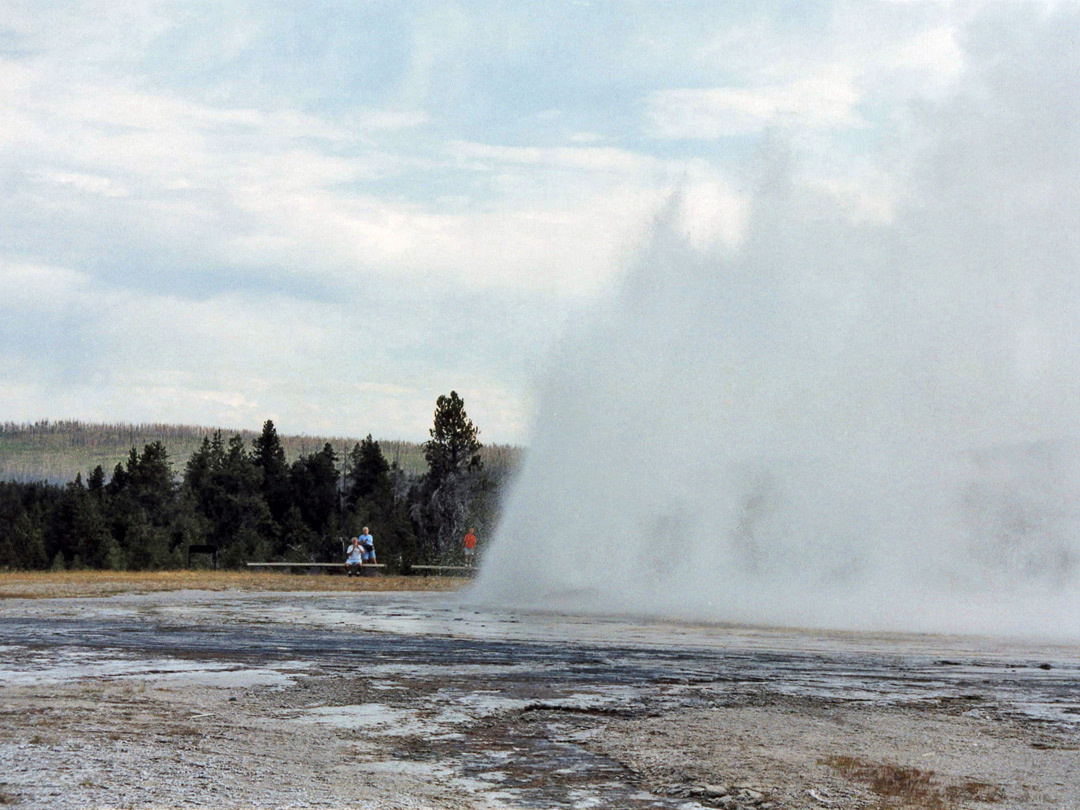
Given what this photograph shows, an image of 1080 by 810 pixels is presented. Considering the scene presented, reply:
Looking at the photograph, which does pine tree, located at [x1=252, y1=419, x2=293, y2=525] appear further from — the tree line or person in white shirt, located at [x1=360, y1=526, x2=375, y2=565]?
person in white shirt, located at [x1=360, y1=526, x2=375, y2=565]

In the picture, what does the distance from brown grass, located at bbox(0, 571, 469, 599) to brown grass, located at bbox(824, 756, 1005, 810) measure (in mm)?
21036

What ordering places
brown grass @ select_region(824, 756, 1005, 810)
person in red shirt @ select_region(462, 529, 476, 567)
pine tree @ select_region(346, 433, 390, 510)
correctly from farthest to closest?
pine tree @ select_region(346, 433, 390, 510)
person in red shirt @ select_region(462, 529, 476, 567)
brown grass @ select_region(824, 756, 1005, 810)

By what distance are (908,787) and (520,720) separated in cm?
327

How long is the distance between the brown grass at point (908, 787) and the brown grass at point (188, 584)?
2104 centimetres

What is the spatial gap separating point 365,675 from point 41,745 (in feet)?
15.4

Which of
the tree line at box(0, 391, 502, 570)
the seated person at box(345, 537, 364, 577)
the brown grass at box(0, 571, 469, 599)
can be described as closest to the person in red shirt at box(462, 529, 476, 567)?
the brown grass at box(0, 571, 469, 599)

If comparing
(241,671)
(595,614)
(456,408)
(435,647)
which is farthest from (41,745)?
(456,408)

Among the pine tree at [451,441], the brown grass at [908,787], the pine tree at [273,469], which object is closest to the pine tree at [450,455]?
the pine tree at [451,441]

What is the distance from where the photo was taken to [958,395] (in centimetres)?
2739

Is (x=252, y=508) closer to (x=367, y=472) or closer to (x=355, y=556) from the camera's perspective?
(x=367, y=472)

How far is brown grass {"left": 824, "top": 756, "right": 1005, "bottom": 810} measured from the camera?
7.50m

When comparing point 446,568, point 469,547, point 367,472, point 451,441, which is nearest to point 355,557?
point 446,568

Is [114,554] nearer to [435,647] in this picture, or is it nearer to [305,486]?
[305,486]

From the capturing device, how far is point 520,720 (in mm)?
10164
